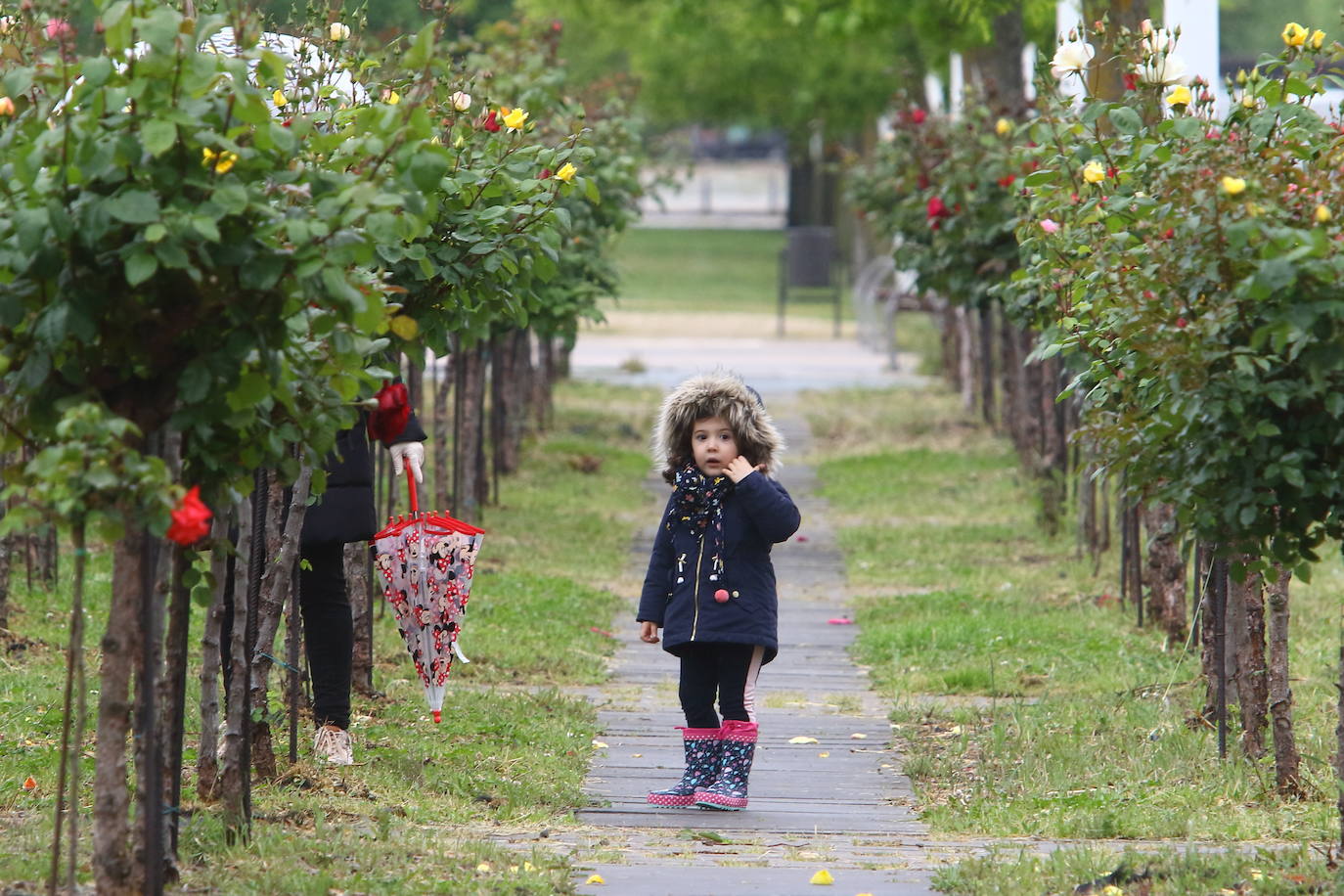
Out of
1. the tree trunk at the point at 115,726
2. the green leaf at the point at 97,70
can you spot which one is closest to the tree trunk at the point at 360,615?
the tree trunk at the point at 115,726

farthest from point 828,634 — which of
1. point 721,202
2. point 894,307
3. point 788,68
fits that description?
point 721,202

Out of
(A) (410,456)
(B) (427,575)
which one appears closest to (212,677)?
(B) (427,575)

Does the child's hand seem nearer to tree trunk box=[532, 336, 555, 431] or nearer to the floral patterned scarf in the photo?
the floral patterned scarf

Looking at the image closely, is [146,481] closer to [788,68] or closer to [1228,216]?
[1228,216]

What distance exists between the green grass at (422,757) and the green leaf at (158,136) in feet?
5.44

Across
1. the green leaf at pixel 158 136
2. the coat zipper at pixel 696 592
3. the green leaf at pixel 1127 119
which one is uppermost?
the green leaf at pixel 1127 119

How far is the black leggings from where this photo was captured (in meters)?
5.19

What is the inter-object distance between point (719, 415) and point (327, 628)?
4.34ft

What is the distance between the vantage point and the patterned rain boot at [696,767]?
16.8ft

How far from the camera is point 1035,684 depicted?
685 cm

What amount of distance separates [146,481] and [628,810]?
2314 millimetres

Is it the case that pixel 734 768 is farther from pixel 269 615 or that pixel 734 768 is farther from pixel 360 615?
pixel 360 615

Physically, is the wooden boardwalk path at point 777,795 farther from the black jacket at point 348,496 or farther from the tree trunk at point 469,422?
the tree trunk at point 469,422

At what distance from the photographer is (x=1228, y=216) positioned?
3643 millimetres
